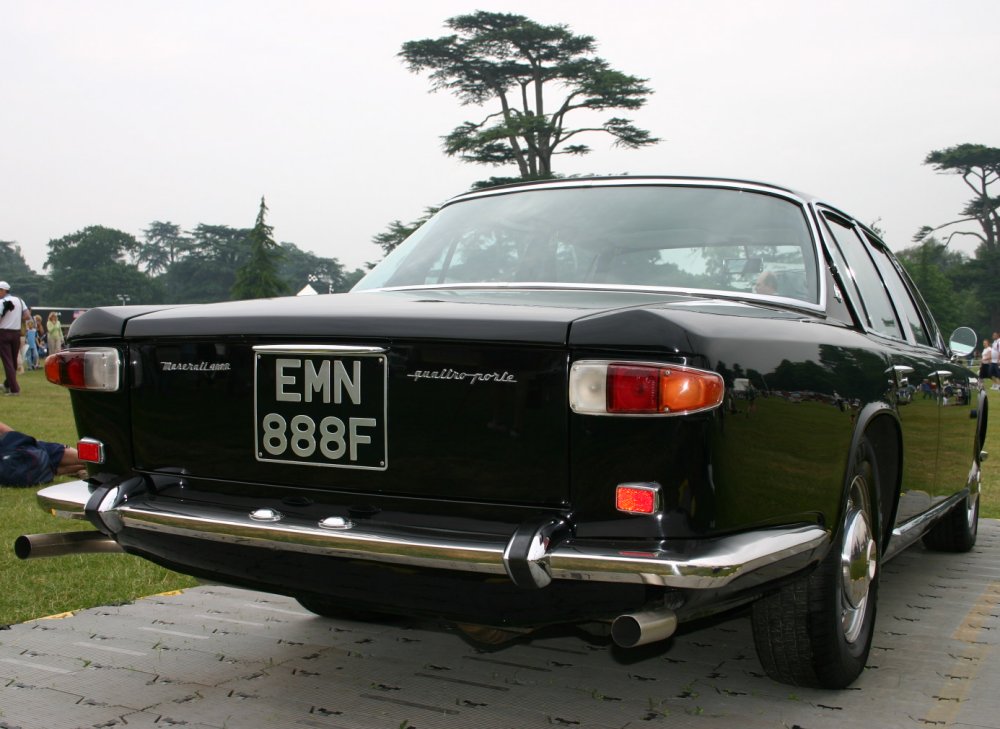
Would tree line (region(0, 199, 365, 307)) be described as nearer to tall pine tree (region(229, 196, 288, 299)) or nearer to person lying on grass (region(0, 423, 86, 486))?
tall pine tree (region(229, 196, 288, 299))

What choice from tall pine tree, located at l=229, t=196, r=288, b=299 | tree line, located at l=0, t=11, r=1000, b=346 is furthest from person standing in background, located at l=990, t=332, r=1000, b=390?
tall pine tree, located at l=229, t=196, r=288, b=299

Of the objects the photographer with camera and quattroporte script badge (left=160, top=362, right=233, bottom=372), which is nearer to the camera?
quattroporte script badge (left=160, top=362, right=233, bottom=372)

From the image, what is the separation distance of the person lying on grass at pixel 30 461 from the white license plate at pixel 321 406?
178 inches

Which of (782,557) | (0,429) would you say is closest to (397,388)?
(782,557)

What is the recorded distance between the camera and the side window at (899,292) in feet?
15.5

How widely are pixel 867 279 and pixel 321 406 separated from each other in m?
2.48

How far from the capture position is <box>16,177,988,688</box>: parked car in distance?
2.40m

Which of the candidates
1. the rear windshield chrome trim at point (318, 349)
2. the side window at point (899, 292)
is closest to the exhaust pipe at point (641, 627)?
the rear windshield chrome trim at point (318, 349)

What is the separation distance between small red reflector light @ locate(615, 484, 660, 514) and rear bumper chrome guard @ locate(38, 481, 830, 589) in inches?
3.1

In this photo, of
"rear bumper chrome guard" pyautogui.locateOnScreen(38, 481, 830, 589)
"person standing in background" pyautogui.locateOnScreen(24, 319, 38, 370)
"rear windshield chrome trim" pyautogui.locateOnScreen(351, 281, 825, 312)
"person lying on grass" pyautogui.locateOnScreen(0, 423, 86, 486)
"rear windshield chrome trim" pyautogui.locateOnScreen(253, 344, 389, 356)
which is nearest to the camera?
"rear bumper chrome guard" pyautogui.locateOnScreen(38, 481, 830, 589)

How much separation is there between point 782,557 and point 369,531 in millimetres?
994

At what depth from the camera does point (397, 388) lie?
262 centimetres

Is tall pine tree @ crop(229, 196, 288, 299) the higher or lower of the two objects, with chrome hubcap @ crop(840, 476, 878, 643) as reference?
higher

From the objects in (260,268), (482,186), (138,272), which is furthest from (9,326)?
(138,272)
